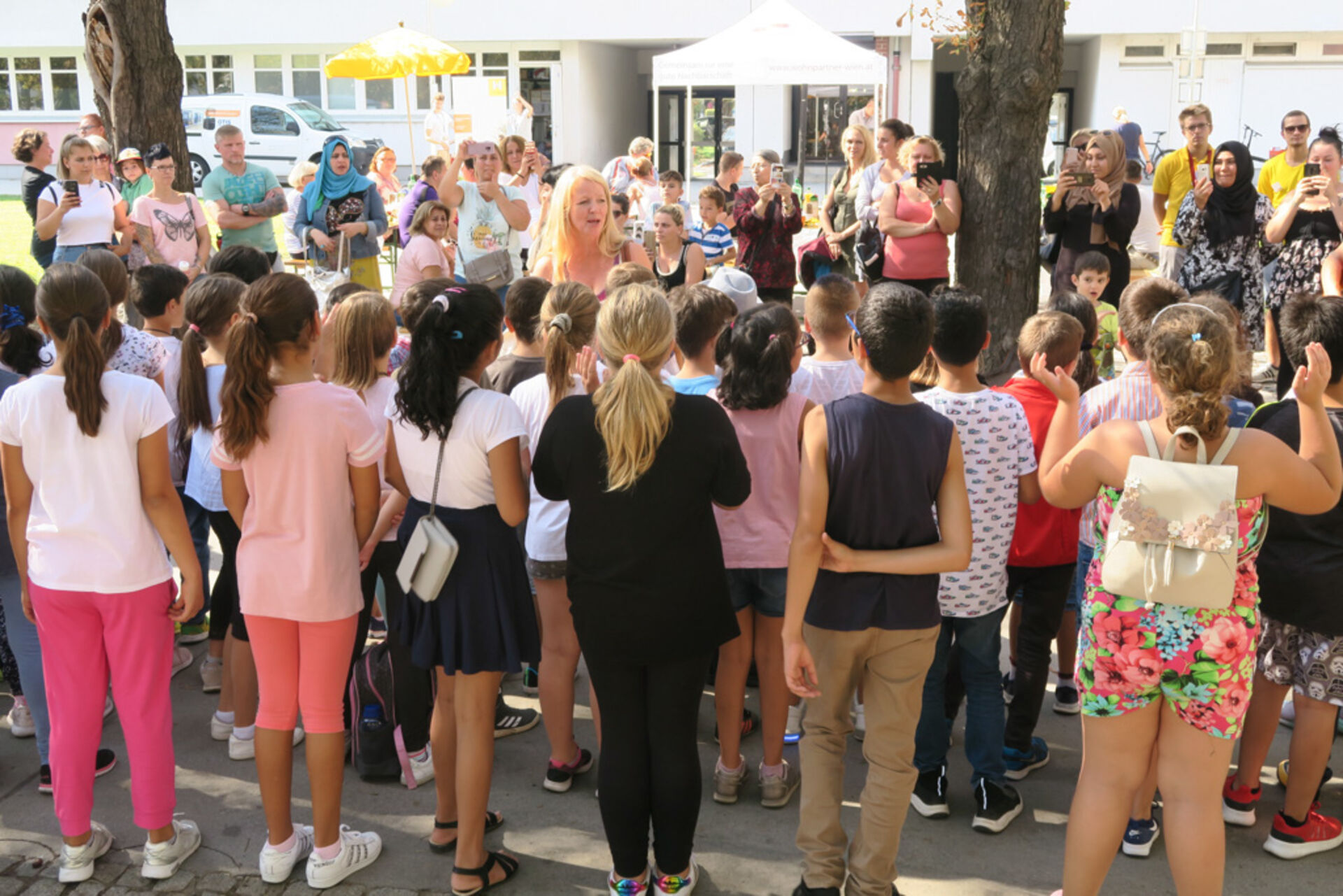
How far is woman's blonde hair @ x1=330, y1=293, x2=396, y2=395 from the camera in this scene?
12.7 feet

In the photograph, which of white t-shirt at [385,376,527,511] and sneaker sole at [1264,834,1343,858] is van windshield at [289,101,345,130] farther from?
sneaker sole at [1264,834,1343,858]

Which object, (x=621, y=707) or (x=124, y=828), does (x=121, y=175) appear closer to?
(x=124, y=828)

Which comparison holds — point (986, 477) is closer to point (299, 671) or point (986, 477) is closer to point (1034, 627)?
point (1034, 627)

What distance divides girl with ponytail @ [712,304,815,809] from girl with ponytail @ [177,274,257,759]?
152 centimetres

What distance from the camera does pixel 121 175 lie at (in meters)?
8.62

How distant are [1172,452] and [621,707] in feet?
5.00

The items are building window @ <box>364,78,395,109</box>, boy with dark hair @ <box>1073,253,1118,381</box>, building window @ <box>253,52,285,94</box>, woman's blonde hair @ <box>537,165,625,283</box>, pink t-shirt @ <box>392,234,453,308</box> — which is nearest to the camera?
boy with dark hair @ <box>1073,253,1118,381</box>

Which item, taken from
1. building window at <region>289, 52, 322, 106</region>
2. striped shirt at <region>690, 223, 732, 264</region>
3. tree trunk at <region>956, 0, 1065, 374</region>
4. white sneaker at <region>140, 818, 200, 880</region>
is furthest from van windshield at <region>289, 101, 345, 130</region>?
white sneaker at <region>140, 818, 200, 880</region>

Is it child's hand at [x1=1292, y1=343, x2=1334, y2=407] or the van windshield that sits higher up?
the van windshield

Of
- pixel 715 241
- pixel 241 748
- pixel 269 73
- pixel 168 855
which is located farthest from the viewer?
pixel 269 73

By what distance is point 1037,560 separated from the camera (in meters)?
3.78

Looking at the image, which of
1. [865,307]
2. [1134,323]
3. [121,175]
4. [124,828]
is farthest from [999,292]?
[121,175]

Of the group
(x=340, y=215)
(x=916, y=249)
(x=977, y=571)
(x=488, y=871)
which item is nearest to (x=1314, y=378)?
(x=977, y=571)

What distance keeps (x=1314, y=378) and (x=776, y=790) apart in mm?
1989
